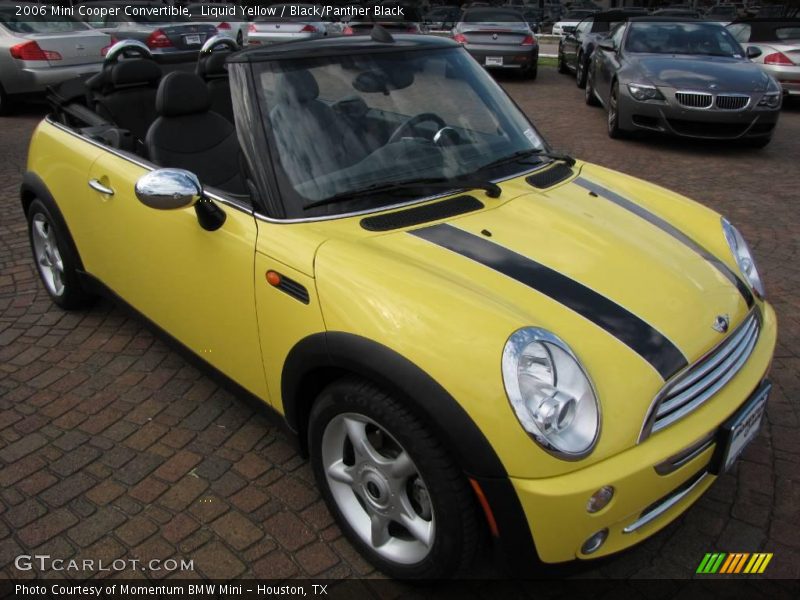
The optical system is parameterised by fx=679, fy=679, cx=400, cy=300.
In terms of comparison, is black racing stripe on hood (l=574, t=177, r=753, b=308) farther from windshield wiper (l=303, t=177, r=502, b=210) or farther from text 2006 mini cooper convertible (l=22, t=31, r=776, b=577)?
windshield wiper (l=303, t=177, r=502, b=210)

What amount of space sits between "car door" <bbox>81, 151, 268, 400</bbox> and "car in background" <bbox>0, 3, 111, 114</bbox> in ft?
23.4

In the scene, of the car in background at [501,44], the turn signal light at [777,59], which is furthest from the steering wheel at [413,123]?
the car in background at [501,44]

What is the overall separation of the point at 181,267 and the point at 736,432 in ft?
7.13

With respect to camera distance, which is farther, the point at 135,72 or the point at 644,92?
the point at 644,92

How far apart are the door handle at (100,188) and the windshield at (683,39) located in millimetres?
7836

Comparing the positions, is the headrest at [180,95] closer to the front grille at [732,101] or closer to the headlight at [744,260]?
the headlight at [744,260]

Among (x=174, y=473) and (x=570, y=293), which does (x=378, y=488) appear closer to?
(x=570, y=293)

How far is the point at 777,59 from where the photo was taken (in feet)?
35.3

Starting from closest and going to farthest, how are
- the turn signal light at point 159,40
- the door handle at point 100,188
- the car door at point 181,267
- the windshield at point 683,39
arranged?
the car door at point 181,267 → the door handle at point 100,188 → the windshield at point 683,39 → the turn signal light at point 159,40

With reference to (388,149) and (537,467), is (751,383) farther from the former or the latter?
(388,149)

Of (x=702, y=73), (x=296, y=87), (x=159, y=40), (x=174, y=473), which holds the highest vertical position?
(x=296, y=87)

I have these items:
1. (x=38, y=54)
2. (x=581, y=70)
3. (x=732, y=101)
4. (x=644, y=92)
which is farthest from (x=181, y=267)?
(x=581, y=70)

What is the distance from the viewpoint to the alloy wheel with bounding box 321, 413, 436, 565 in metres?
2.16

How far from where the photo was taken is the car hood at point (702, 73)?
782 centimetres
